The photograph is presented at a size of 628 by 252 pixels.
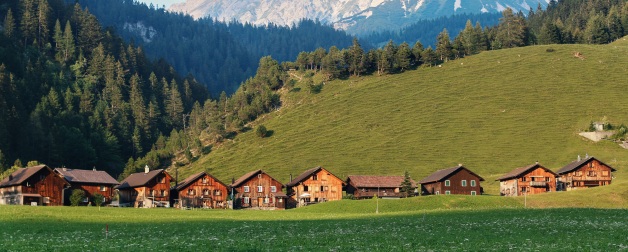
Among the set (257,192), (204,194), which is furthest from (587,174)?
(204,194)

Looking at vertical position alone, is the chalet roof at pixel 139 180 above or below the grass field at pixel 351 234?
above

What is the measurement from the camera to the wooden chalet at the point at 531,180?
130887 mm

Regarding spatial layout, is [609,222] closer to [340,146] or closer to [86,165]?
[340,146]

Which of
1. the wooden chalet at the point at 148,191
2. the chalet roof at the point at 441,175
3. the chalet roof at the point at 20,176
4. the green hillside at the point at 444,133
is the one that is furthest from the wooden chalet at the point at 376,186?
the chalet roof at the point at 20,176

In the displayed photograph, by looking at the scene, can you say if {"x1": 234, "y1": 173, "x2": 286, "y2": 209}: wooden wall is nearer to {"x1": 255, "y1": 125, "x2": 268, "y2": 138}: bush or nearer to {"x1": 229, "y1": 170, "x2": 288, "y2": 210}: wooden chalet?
{"x1": 229, "y1": 170, "x2": 288, "y2": 210}: wooden chalet

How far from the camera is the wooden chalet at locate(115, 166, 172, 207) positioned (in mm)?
131250

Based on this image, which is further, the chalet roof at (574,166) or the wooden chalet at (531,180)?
the chalet roof at (574,166)

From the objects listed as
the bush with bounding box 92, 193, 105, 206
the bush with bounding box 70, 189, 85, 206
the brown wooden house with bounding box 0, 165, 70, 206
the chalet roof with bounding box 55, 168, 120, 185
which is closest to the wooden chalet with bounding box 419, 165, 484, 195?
the bush with bounding box 92, 193, 105, 206

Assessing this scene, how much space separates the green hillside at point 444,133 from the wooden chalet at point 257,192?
565 inches

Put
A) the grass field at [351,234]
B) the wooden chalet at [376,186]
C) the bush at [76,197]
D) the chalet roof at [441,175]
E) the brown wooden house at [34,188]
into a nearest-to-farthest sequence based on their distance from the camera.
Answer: the grass field at [351,234] < the brown wooden house at [34,188] < the bush at [76,197] < the chalet roof at [441,175] < the wooden chalet at [376,186]

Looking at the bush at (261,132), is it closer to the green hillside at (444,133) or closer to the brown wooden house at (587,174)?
the green hillside at (444,133)

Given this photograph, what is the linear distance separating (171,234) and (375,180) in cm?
8881

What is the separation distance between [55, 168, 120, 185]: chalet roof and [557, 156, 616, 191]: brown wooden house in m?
77.8

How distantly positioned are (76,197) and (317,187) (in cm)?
4101
